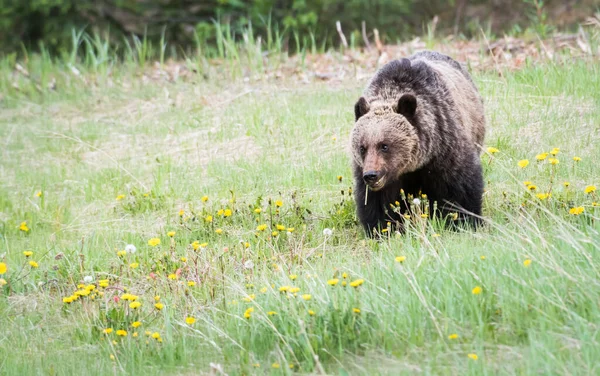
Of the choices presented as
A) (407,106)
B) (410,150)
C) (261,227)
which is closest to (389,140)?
(410,150)

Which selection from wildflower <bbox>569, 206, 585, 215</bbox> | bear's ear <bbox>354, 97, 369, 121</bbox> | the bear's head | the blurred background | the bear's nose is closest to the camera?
wildflower <bbox>569, 206, 585, 215</bbox>

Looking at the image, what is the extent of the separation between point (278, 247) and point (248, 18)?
538 inches

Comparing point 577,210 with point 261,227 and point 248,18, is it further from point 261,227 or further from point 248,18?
point 248,18

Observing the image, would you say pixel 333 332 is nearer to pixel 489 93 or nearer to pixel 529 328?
pixel 529 328

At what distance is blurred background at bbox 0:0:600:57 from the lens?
18.5 meters

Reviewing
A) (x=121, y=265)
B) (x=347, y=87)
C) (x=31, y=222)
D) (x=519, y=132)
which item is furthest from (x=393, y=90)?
(x=347, y=87)

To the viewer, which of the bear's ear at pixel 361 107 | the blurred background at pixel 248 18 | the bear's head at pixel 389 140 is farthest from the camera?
the blurred background at pixel 248 18

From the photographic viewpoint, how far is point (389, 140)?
20.2 ft

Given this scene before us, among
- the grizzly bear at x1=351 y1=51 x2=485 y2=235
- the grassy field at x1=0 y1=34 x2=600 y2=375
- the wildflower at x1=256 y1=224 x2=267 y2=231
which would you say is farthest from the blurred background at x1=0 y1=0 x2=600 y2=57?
the wildflower at x1=256 y1=224 x2=267 y2=231

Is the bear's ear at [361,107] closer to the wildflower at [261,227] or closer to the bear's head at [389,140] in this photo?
the bear's head at [389,140]

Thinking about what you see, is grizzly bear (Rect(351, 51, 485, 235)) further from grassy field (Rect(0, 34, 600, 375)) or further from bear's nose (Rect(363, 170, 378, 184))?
grassy field (Rect(0, 34, 600, 375))

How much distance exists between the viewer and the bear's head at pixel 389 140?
6.11m

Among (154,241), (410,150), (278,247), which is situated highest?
(410,150)

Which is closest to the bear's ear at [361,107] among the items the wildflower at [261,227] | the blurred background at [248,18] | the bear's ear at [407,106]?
the bear's ear at [407,106]
